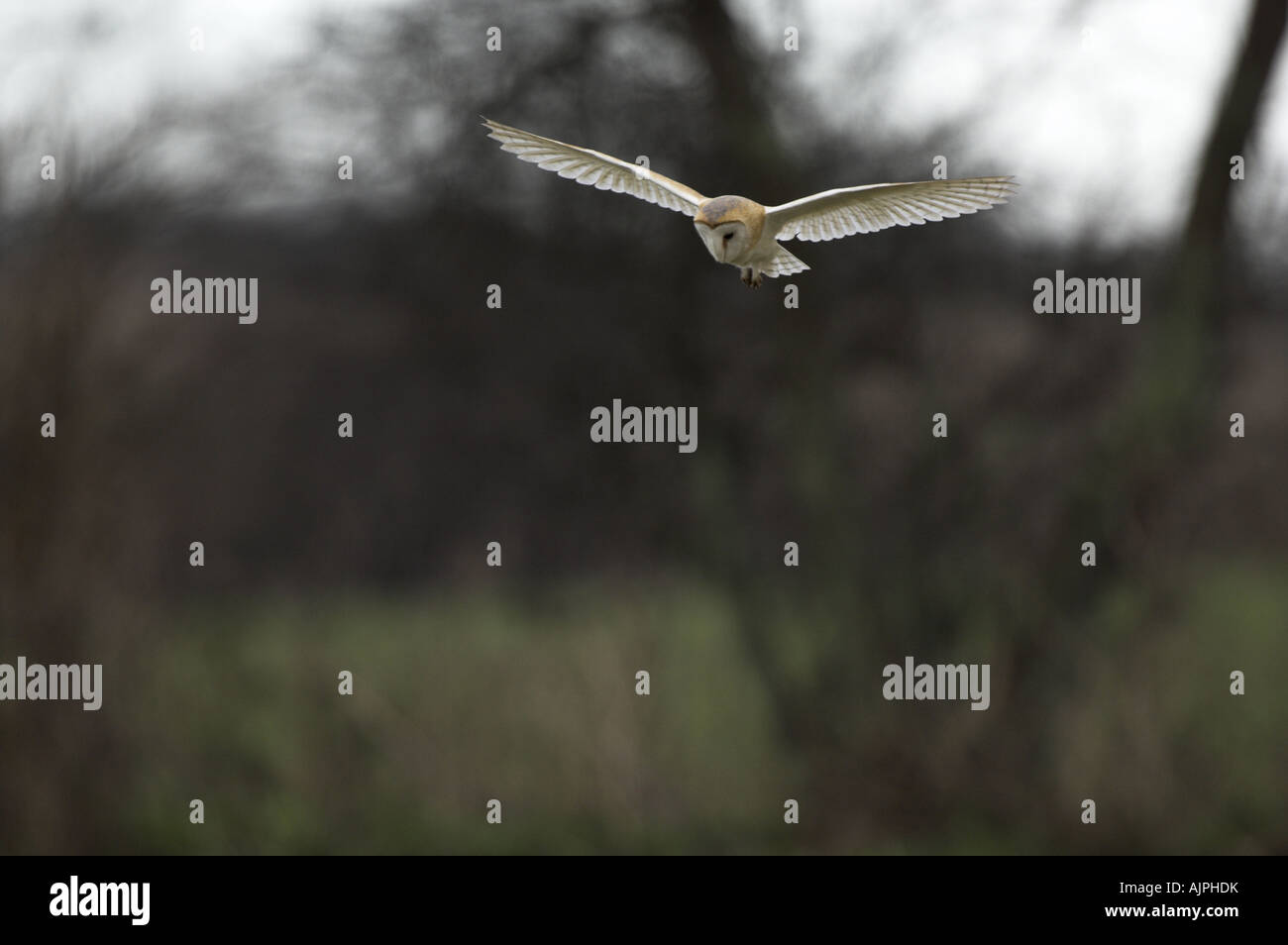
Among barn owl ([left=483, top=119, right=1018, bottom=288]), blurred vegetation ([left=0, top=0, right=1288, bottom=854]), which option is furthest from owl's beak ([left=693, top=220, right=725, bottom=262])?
blurred vegetation ([left=0, top=0, right=1288, bottom=854])

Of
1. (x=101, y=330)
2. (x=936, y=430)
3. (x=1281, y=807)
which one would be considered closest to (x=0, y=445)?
(x=101, y=330)

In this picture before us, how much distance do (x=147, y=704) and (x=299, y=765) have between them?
42.7 inches

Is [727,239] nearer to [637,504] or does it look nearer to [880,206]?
[880,206]

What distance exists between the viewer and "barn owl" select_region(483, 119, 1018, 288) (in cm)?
81

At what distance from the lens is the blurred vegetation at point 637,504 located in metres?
6.93

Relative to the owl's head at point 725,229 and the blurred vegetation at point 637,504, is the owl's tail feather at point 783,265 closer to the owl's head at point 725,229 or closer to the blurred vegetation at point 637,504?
the owl's head at point 725,229

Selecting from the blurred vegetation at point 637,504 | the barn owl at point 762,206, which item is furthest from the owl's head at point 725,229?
the blurred vegetation at point 637,504

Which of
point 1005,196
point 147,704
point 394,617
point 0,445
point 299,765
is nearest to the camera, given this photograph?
point 1005,196

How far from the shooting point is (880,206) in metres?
0.97

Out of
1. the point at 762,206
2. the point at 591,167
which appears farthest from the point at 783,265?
the point at 591,167

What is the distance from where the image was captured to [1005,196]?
32.4 inches

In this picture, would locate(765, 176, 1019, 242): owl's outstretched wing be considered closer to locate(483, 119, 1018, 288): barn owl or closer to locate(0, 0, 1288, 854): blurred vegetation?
locate(483, 119, 1018, 288): barn owl

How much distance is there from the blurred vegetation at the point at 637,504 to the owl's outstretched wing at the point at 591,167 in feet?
19.2

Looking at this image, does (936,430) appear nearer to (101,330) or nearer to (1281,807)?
(1281,807)
